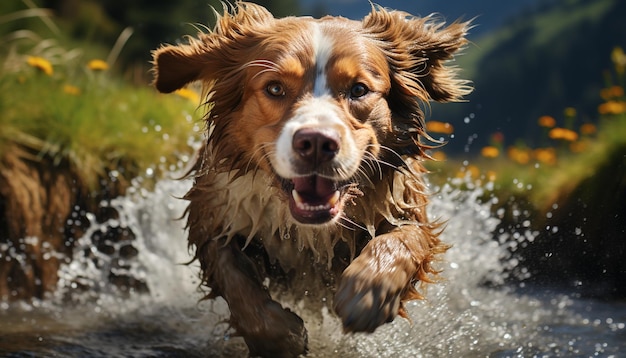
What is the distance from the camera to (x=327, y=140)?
271 centimetres

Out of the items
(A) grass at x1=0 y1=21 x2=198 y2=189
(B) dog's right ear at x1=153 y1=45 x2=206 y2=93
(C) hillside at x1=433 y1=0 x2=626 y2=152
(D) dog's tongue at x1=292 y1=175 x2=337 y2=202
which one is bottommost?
(D) dog's tongue at x1=292 y1=175 x2=337 y2=202

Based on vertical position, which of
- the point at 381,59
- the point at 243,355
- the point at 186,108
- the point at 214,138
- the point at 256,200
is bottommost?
the point at 243,355

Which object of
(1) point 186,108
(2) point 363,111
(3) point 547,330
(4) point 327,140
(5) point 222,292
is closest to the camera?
(4) point 327,140

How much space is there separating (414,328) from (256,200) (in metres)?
0.94

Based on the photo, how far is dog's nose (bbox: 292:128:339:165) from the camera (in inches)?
106

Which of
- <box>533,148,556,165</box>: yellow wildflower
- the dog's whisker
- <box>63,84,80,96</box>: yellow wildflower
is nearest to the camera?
the dog's whisker

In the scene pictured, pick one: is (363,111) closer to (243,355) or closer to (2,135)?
(243,355)

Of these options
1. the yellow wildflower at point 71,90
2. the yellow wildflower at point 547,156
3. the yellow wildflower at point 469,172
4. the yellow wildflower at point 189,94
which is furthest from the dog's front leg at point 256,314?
the yellow wildflower at point 547,156

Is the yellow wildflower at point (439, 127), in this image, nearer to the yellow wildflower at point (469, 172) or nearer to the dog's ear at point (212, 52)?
the yellow wildflower at point (469, 172)

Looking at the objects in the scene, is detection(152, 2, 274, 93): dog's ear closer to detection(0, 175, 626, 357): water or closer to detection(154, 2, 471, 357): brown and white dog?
detection(154, 2, 471, 357): brown and white dog

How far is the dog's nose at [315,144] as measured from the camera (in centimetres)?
269

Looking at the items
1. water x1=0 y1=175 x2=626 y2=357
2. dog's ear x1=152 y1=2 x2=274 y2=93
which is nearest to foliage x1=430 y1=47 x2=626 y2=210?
water x1=0 y1=175 x2=626 y2=357

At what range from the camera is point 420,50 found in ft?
11.0

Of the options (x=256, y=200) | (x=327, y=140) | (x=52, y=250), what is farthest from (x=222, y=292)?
(x=52, y=250)
